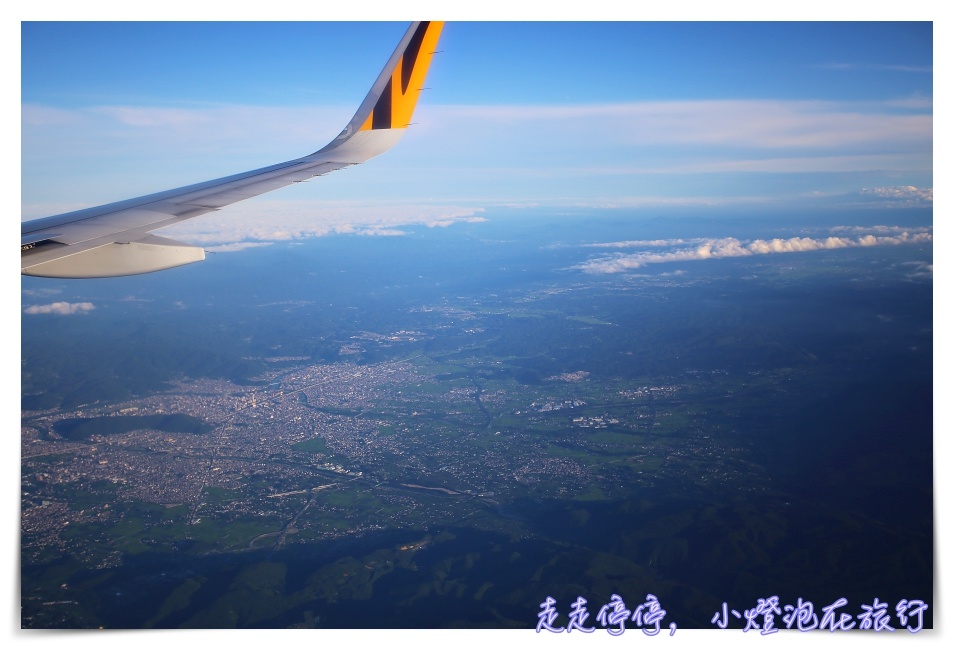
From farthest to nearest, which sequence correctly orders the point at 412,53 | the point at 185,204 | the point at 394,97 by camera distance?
the point at 394,97
the point at 412,53
the point at 185,204

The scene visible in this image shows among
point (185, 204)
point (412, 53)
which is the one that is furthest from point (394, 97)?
point (185, 204)

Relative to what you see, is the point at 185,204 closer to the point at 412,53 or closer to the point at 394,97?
the point at 394,97

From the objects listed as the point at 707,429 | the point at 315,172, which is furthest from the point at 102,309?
the point at 315,172

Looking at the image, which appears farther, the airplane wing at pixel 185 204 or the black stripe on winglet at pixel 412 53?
the black stripe on winglet at pixel 412 53

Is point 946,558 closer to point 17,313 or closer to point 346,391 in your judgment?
point 17,313

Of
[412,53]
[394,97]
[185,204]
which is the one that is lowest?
[185,204]

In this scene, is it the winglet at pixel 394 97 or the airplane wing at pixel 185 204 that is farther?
the winglet at pixel 394 97

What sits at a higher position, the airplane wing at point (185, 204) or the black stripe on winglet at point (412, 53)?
the black stripe on winglet at point (412, 53)
